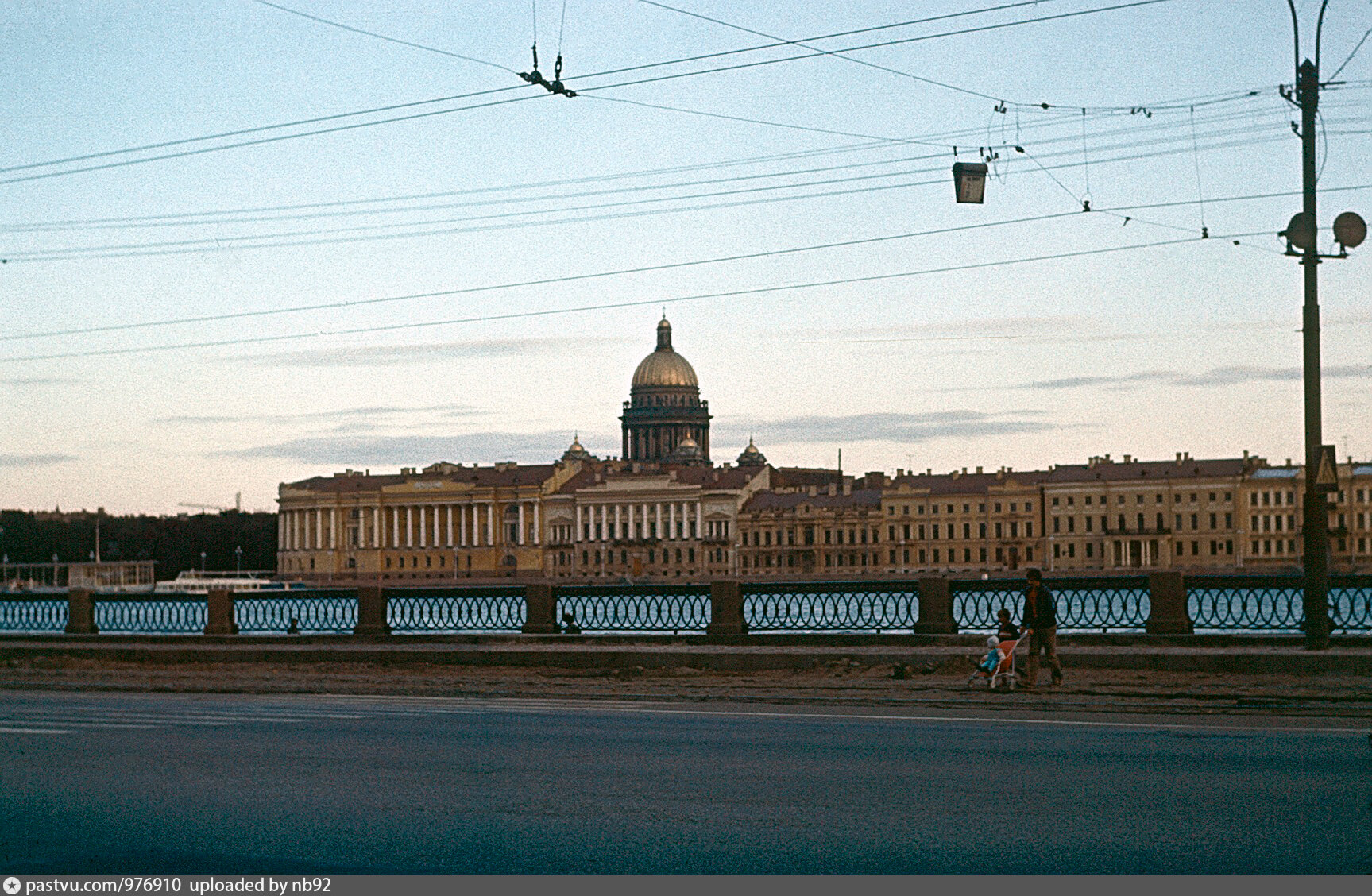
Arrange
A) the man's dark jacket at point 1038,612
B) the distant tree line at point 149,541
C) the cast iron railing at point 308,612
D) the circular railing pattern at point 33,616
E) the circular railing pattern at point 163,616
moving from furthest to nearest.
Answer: the distant tree line at point 149,541, the circular railing pattern at point 33,616, the circular railing pattern at point 163,616, the cast iron railing at point 308,612, the man's dark jacket at point 1038,612

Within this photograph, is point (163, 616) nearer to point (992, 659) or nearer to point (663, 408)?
point (992, 659)

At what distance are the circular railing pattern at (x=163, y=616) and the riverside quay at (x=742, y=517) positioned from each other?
107344mm

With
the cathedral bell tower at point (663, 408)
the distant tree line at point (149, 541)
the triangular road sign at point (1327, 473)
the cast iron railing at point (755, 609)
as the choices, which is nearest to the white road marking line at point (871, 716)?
the triangular road sign at point (1327, 473)

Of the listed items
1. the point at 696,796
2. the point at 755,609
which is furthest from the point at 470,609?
the point at 696,796

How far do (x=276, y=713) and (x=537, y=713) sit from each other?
2636mm

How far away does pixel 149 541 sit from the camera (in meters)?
177

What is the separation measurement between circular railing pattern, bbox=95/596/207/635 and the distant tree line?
131276mm

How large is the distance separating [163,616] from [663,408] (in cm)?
14775

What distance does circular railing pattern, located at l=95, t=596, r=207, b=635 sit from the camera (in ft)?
125

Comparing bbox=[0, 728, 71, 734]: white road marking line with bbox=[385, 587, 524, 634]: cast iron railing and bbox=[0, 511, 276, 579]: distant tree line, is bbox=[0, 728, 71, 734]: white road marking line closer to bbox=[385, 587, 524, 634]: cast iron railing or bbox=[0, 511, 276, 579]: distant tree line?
bbox=[385, 587, 524, 634]: cast iron railing

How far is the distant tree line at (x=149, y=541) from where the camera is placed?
171 metres

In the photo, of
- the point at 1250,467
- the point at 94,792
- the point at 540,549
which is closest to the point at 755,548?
the point at 540,549

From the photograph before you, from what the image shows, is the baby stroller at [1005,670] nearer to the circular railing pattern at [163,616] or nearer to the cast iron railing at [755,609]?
the cast iron railing at [755,609]

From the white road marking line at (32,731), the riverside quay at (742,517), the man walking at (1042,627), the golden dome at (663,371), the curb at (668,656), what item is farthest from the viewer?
the golden dome at (663,371)
